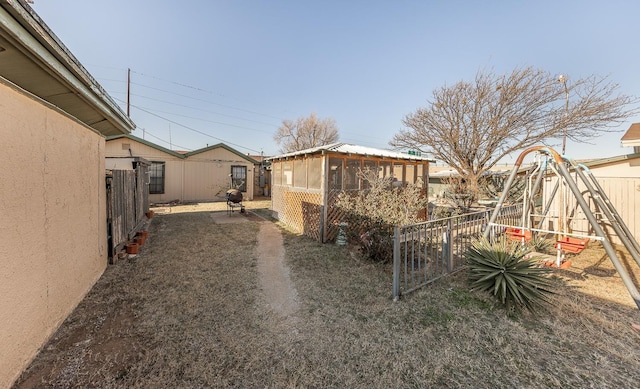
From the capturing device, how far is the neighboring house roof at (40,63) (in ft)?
5.49

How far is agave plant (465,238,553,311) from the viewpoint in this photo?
3400mm

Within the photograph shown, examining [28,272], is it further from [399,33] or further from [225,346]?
[399,33]

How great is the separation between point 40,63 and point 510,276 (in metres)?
5.77

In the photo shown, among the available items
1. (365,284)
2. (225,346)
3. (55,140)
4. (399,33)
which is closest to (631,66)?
(399,33)

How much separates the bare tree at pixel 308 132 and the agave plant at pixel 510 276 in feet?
96.4

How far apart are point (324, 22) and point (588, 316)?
12.3 meters

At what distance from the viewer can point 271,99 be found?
24578 millimetres

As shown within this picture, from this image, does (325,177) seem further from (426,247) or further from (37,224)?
(37,224)

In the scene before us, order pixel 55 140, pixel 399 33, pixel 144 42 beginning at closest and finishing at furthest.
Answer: pixel 55 140
pixel 399 33
pixel 144 42

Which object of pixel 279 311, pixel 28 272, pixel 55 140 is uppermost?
pixel 55 140

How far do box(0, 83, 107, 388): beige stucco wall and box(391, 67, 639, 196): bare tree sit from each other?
49.6 ft

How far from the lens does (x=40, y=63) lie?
2.18m

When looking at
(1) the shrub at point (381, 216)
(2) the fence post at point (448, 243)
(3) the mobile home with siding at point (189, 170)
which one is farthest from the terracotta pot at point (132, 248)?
(3) the mobile home with siding at point (189, 170)

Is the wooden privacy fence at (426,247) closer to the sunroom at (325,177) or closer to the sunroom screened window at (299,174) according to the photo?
the sunroom at (325,177)
